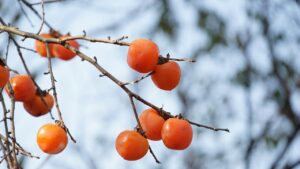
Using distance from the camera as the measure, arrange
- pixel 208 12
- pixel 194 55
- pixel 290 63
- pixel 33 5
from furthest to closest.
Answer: pixel 194 55, pixel 208 12, pixel 290 63, pixel 33 5

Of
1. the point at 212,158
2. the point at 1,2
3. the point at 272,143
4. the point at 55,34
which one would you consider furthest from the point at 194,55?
the point at 55,34

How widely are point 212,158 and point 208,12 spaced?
1.50 m

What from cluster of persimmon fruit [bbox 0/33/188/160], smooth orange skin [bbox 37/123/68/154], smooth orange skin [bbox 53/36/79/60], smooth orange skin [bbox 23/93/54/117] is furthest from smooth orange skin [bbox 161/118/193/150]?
smooth orange skin [bbox 53/36/79/60]

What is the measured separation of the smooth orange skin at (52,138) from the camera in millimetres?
1350

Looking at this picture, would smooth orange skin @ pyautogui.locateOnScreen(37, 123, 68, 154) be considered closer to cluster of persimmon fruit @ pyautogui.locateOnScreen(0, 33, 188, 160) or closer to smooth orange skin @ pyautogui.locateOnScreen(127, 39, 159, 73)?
cluster of persimmon fruit @ pyautogui.locateOnScreen(0, 33, 188, 160)

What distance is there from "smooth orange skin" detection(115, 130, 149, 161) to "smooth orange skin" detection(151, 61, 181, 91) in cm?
15

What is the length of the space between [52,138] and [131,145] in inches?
8.5

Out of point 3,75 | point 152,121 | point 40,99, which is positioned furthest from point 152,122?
point 40,99

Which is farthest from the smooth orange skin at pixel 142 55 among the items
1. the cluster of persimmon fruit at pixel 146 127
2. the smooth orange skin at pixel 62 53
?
the smooth orange skin at pixel 62 53

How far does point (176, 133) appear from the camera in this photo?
4.27 ft

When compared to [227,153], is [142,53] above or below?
above

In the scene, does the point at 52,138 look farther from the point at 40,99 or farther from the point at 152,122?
the point at 40,99

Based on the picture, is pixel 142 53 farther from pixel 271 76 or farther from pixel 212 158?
pixel 212 158

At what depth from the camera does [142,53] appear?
1308 mm
